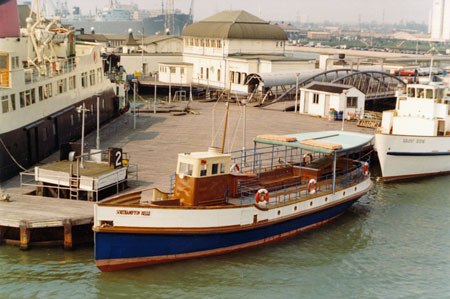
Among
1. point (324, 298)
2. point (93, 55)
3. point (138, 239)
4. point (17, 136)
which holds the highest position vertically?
point (93, 55)

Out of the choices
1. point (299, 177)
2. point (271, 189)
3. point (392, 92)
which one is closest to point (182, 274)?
point (271, 189)

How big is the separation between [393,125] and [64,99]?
81.9 feet

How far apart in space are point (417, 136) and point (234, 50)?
41376mm

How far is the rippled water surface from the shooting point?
22938 millimetres

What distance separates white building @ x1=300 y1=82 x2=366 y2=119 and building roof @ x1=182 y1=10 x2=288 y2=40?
75.5 feet

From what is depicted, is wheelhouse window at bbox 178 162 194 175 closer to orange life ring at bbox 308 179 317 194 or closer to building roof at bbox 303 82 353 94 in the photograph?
orange life ring at bbox 308 179 317 194

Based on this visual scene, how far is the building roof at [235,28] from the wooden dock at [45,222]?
54.3m

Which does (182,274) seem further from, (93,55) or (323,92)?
(323,92)

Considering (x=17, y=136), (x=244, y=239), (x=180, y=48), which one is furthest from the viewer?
(x=180, y=48)

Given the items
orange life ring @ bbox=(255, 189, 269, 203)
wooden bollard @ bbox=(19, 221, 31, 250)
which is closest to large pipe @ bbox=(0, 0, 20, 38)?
wooden bollard @ bbox=(19, 221, 31, 250)

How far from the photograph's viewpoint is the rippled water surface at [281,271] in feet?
75.3

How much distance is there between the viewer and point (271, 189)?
2973 centimetres

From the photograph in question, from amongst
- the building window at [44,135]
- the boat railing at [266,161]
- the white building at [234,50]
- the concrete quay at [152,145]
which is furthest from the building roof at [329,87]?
the building window at [44,135]

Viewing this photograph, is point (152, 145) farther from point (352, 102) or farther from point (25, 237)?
point (352, 102)
